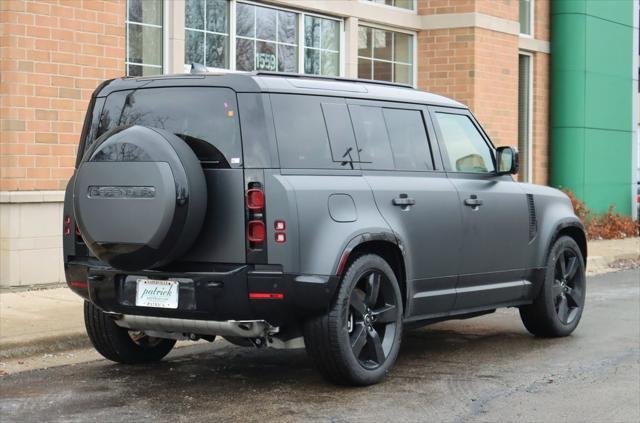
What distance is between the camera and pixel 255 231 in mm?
6426

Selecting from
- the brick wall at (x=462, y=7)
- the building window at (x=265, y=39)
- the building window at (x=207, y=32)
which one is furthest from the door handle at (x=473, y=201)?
the brick wall at (x=462, y=7)

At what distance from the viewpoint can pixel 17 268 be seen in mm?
11008

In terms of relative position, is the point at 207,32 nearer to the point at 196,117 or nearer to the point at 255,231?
the point at 196,117

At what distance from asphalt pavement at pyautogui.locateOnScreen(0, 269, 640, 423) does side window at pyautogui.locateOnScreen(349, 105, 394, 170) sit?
4.81 feet

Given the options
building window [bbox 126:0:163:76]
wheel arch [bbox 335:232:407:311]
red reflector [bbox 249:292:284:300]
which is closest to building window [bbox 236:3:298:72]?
building window [bbox 126:0:163:76]

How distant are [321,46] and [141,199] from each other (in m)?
10.0

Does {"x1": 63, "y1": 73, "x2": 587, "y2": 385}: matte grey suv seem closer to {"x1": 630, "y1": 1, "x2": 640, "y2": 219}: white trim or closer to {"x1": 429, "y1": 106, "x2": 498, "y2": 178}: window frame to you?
{"x1": 429, "y1": 106, "x2": 498, "y2": 178}: window frame

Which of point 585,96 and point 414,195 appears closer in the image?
point 414,195

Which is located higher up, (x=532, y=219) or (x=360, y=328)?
(x=532, y=219)

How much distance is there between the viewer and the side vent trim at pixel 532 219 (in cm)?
858

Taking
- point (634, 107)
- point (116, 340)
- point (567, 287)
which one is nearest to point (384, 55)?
point (634, 107)

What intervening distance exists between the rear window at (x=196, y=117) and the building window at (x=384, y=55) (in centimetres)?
1011

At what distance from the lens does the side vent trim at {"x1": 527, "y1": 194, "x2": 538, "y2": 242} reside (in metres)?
8.58

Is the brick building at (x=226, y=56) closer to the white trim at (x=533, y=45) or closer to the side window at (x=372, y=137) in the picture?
the white trim at (x=533, y=45)
